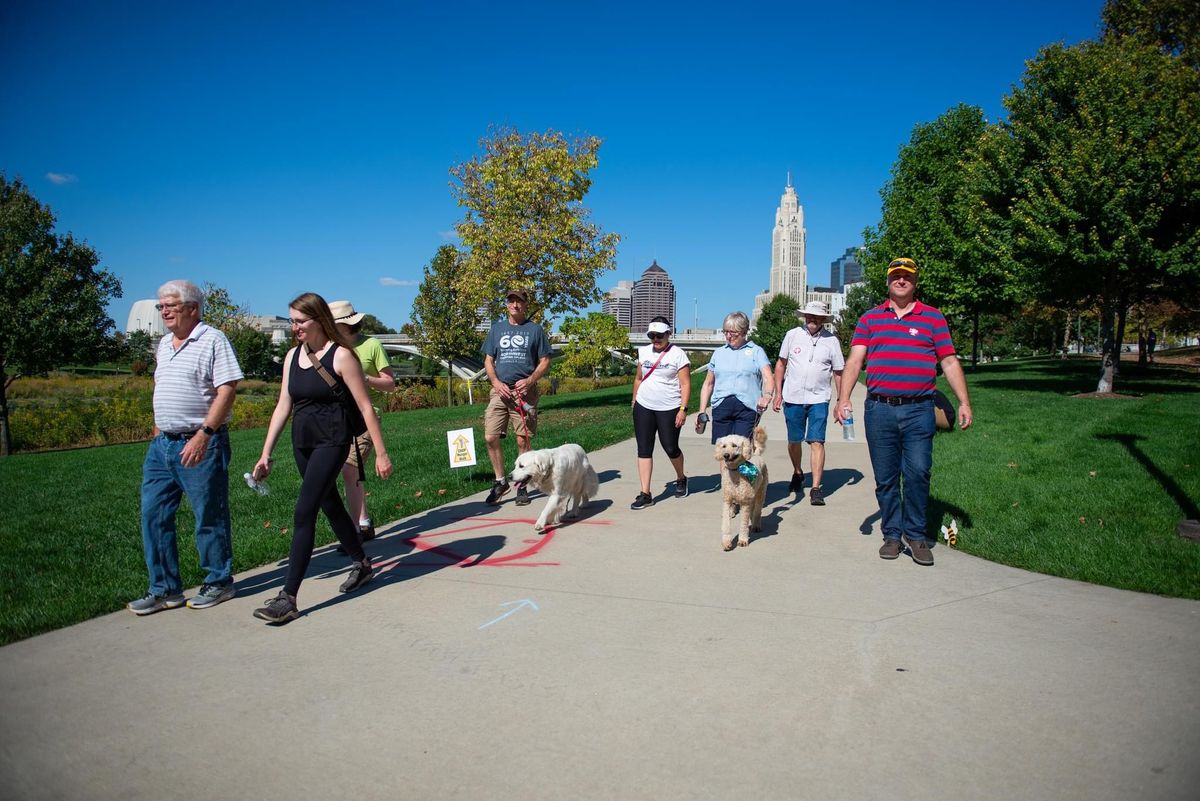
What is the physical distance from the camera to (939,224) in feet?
105

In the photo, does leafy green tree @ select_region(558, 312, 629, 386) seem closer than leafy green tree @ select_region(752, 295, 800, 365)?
Yes

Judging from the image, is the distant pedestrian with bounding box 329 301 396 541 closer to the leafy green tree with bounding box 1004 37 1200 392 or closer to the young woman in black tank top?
the young woman in black tank top

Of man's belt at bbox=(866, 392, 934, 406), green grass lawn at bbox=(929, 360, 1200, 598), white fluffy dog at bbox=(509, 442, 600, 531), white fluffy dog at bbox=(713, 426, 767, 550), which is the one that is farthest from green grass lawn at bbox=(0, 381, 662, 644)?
green grass lawn at bbox=(929, 360, 1200, 598)

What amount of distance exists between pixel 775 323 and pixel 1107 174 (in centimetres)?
9105

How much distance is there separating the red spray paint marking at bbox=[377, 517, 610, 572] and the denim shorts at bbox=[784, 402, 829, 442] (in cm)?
232

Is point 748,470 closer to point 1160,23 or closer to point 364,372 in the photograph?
point 364,372

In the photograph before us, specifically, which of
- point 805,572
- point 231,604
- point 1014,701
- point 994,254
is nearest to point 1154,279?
point 994,254

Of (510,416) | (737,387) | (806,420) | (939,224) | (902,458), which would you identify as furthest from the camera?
(939,224)

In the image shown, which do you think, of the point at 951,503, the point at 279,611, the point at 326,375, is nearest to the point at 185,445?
the point at 326,375

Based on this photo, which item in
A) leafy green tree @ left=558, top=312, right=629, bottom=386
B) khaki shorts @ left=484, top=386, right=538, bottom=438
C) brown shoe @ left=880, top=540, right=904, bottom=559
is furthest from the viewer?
leafy green tree @ left=558, top=312, right=629, bottom=386

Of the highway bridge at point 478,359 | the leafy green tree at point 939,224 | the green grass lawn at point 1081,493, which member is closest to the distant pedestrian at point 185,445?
the green grass lawn at point 1081,493

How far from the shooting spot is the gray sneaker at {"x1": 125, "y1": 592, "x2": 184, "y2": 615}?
4.62 metres

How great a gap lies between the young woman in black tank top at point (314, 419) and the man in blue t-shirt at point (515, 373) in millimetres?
2877

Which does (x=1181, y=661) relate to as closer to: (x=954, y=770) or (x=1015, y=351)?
(x=954, y=770)
